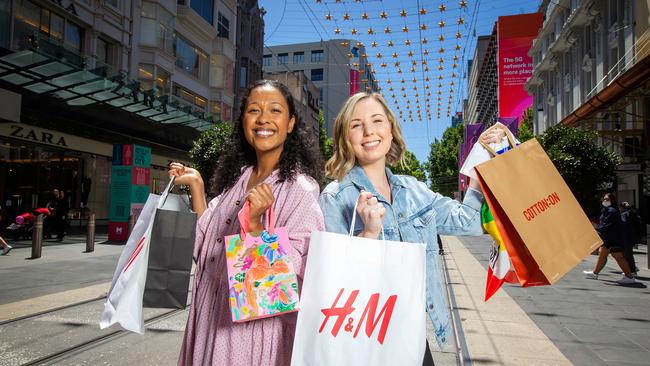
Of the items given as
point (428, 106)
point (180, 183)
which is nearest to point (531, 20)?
point (428, 106)

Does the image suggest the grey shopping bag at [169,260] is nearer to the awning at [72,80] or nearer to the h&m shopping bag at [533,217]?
the h&m shopping bag at [533,217]

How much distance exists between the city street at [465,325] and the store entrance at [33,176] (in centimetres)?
931

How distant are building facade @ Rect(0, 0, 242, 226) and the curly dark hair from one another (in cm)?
1463

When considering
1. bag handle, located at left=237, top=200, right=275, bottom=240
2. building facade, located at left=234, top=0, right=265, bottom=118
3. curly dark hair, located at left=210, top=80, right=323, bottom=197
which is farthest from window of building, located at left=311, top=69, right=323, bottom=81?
bag handle, located at left=237, top=200, right=275, bottom=240

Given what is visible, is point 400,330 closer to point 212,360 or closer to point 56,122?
point 212,360

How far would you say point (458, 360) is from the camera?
429 cm

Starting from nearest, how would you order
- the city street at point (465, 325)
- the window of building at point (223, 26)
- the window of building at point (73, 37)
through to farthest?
the city street at point (465, 325) < the window of building at point (73, 37) < the window of building at point (223, 26)

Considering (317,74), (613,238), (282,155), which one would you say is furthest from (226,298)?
(317,74)

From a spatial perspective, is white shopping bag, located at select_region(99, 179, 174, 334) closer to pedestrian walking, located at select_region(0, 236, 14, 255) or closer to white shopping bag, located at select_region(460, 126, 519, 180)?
white shopping bag, located at select_region(460, 126, 519, 180)

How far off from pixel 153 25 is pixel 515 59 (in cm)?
3694

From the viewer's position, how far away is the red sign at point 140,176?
50.2 ft

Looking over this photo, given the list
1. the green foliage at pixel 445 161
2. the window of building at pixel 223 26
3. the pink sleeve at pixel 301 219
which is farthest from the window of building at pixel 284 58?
the pink sleeve at pixel 301 219

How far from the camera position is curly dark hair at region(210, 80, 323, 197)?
2.02 meters

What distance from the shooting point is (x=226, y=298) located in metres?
1.76
